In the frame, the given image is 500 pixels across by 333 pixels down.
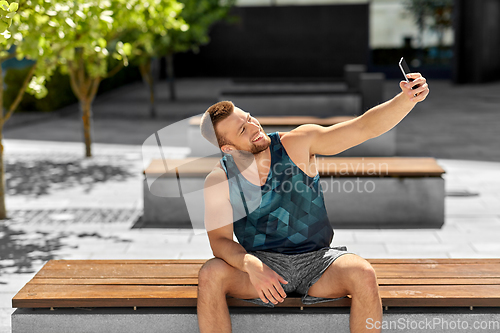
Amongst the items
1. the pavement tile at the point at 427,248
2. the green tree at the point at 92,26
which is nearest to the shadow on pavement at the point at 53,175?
the green tree at the point at 92,26

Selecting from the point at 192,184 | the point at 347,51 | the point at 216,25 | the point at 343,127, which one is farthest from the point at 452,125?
the point at 216,25

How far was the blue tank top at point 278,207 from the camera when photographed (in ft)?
11.5

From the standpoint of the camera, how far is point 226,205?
3447 millimetres

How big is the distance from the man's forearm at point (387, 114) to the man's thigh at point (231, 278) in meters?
1.03

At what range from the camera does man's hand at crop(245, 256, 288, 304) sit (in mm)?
3260

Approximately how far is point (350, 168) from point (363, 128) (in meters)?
3.48

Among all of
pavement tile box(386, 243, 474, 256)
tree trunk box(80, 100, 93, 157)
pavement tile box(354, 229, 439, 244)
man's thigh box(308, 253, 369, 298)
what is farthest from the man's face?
tree trunk box(80, 100, 93, 157)

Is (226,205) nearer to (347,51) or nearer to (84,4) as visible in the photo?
(84,4)

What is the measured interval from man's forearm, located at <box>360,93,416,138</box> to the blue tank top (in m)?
0.44

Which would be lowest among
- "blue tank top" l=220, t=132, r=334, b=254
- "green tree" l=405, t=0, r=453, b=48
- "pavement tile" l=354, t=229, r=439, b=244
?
"pavement tile" l=354, t=229, r=439, b=244

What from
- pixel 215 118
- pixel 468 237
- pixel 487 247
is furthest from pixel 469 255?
pixel 215 118

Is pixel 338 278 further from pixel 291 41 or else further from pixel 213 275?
pixel 291 41

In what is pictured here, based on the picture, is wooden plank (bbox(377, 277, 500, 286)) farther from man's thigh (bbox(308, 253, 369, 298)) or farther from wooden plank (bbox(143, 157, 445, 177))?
wooden plank (bbox(143, 157, 445, 177))

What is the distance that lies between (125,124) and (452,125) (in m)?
8.18
